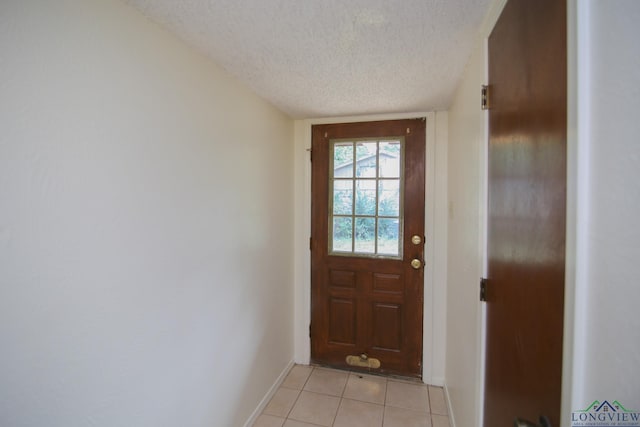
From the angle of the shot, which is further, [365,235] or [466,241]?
[365,235]

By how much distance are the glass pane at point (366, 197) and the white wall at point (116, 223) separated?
1039 mm

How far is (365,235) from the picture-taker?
7.89 ft

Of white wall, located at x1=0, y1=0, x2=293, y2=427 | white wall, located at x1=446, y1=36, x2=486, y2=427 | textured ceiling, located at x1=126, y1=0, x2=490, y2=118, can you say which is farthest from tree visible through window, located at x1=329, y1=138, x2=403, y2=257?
white wall, located at x1=0, y1=0, x2=293, y2=427

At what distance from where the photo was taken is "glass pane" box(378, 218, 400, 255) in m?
2.35

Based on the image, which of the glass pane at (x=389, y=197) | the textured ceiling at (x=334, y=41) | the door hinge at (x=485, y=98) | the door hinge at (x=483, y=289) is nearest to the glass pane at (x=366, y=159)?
the glass pane at (x=389, y=197)

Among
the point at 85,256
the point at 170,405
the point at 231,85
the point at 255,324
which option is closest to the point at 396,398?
the point at 255,324

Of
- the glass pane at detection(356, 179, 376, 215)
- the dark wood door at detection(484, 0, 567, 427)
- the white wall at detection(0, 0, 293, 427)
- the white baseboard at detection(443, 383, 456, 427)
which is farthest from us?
the glass pane at detection(356, 179, 376, 215)

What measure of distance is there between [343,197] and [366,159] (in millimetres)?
383

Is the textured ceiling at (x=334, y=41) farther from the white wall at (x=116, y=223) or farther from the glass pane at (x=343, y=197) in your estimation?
the glass pane at (x=343, y=197)

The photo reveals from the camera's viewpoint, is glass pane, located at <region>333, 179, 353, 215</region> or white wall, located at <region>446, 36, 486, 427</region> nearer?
white wall, located at <region>446, 36, 486, 427</region>

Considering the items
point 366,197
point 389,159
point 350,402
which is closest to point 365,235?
point 366,197
